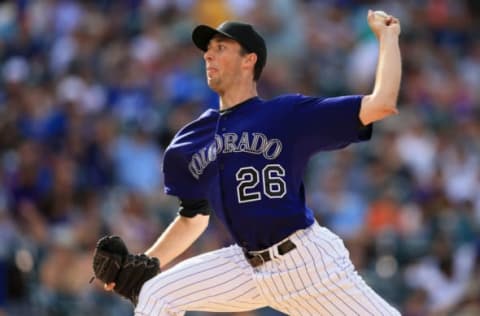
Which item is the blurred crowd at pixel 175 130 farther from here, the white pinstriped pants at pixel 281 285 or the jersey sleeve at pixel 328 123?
the jersey sleeve at pixel 328 123

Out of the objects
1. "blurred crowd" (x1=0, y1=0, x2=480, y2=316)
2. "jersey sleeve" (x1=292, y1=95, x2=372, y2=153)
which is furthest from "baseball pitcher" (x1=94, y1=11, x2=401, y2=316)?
"blurred crowd" (x1=0, y1=0, x2=480, y2=316)

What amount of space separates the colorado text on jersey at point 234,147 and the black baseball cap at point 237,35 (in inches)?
18.2

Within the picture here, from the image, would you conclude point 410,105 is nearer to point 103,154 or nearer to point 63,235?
point 103,154

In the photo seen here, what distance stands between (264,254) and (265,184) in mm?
317

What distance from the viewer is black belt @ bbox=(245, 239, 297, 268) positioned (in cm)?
538

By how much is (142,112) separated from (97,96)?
52 cm

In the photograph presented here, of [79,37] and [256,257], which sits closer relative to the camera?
[256,257]

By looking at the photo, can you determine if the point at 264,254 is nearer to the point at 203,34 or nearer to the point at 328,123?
the point at 328,123

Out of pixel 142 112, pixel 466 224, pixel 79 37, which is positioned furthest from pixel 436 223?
pixel 79 37

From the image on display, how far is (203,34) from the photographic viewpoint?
5727 mm

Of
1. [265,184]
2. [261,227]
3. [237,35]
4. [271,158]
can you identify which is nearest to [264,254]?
[261,227]

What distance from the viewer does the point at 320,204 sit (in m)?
10.5

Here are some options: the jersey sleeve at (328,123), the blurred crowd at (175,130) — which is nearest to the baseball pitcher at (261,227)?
the jersey sleeve at (328,123)

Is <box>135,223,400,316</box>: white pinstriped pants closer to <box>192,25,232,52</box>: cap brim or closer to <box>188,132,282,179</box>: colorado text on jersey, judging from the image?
<box>188,132,282,179</box>: colorado text on jersey
